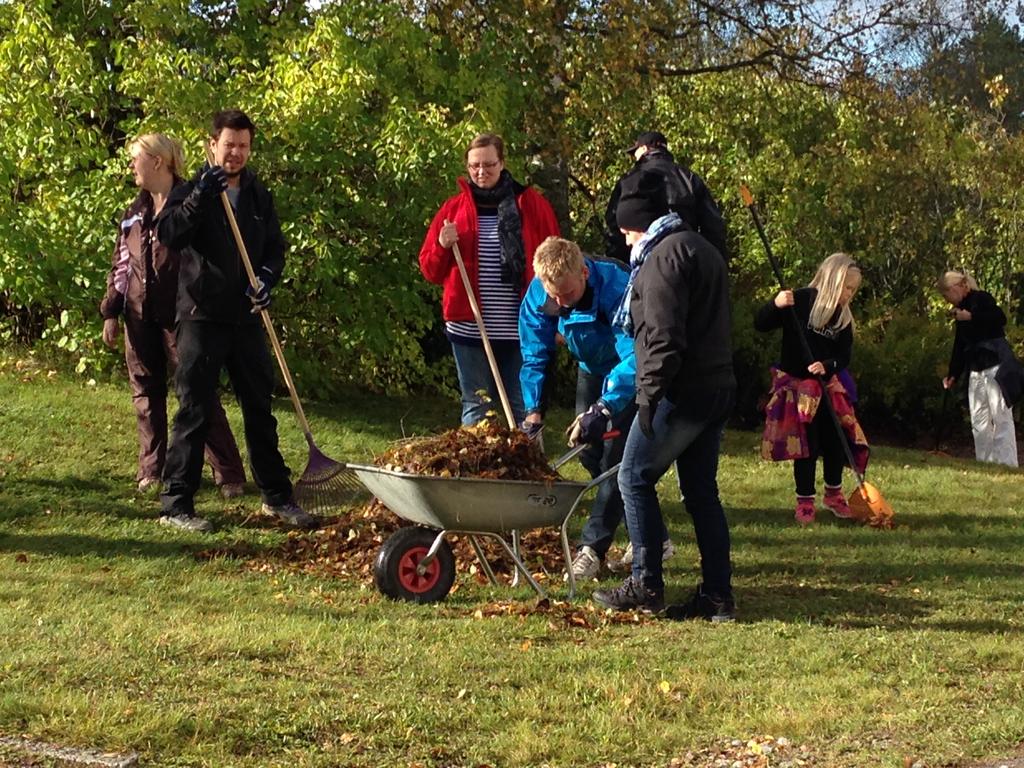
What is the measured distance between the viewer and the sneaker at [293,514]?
8.42 meters

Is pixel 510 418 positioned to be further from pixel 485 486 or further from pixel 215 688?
pixel 215 688

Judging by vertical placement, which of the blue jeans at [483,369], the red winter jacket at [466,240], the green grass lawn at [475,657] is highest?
the red winter jacket at [466,240]

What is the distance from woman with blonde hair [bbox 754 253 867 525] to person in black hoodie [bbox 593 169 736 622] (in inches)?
123

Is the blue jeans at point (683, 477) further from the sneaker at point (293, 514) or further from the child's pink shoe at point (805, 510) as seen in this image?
the child's pink shoe at point (805, 510)

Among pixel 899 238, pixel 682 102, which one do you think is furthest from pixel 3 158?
pixel 899 238

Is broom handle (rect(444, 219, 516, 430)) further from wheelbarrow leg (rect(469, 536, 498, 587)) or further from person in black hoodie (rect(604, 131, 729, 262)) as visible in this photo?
person in black hoodie (rect(604, 131, 729, 262))

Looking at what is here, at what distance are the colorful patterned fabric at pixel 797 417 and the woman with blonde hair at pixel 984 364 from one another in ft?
14.7

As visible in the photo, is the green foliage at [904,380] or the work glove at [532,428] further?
the green foliage at [904,380]

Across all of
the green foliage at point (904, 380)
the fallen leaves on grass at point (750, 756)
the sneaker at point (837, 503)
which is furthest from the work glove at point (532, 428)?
the green foliage at point (904, 380)

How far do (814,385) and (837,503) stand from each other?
78 cm

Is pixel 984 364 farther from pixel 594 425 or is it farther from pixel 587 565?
pixel 594 425

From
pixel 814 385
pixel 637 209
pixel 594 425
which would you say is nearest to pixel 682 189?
pixel 637 209

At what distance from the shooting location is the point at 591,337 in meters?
7.30

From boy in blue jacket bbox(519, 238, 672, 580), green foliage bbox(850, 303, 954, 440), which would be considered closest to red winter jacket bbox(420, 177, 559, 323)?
boy in blue jacket bbox(519, 238, 672, 580)
